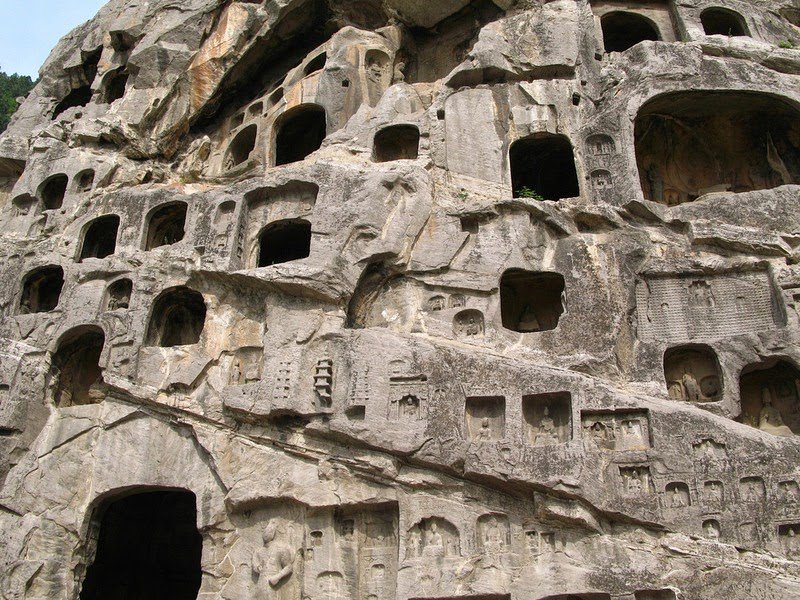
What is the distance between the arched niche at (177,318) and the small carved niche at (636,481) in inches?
312

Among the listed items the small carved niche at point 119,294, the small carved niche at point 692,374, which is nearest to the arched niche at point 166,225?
the small carved niche at point 119,294

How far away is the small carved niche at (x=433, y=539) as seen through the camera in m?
10.2

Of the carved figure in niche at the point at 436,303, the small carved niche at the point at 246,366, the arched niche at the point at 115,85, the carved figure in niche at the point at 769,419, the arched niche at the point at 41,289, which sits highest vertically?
the arched niche at the point at 115,85

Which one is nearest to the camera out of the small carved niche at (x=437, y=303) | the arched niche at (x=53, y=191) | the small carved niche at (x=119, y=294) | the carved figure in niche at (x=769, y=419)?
the carved figure in niche at (x=769, y=419)

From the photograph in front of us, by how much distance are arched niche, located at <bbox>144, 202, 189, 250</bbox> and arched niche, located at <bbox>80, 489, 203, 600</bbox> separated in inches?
208

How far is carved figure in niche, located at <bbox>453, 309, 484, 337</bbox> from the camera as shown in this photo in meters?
12.0

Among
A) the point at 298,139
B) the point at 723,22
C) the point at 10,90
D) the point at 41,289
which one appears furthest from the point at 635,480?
the point at 10,90

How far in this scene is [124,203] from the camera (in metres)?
15.0

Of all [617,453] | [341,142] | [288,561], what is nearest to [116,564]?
[288,561]

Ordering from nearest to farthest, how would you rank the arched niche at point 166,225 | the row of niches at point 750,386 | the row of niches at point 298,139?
the row of niches at point 750,386, the arched niche at point 166,225, the row of niches at point 298,139

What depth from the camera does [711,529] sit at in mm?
9742

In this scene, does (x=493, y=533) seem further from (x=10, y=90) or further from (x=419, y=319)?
(x=10, y=90)

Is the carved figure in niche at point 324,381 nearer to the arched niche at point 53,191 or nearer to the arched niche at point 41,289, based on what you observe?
the arched niche at point 41,289

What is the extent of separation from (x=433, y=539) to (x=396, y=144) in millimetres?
8290
